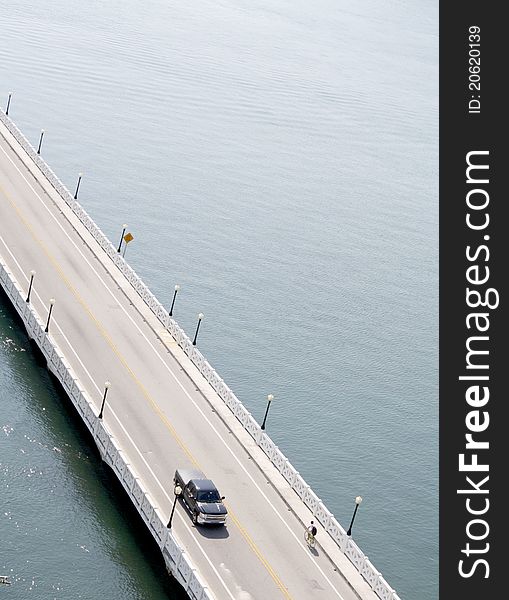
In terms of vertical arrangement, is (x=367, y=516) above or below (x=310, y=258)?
below

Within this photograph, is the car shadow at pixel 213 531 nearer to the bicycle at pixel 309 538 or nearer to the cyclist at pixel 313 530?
the bicycle at pixel 309 538

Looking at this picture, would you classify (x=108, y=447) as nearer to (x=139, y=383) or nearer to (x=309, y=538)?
(x=139, y=383)

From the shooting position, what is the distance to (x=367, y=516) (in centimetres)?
6712

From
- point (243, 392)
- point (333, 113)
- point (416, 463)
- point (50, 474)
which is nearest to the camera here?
point (50, 474)

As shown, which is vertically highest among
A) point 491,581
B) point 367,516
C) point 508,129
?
point 508,129

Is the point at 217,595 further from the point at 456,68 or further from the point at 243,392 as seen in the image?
the point at 456,68

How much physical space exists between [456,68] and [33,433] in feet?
123

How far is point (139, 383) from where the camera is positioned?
71.0 meters

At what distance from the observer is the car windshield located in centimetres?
5725

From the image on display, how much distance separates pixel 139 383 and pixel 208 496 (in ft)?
49.4

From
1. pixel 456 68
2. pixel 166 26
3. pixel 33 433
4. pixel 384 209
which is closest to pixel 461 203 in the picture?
pixel 456 68

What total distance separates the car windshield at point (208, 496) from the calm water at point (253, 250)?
12.8 feet

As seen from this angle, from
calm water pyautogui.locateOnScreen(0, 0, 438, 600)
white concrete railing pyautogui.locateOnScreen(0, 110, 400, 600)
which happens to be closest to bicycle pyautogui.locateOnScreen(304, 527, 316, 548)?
white concrete railing pyautogui.locateOnScreen(0, 110, 400, 600)

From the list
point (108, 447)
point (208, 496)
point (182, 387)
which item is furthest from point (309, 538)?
point (182, 387)
